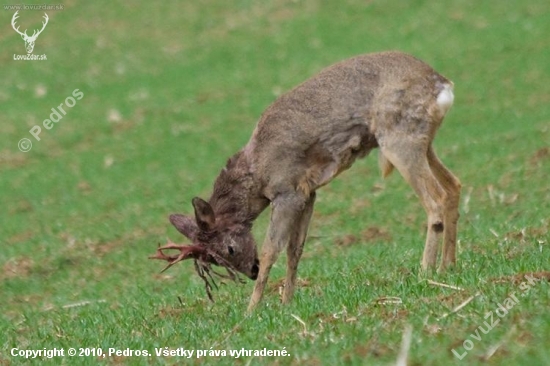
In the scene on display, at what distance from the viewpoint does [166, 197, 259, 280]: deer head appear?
8.53 m

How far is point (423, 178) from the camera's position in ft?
28.8

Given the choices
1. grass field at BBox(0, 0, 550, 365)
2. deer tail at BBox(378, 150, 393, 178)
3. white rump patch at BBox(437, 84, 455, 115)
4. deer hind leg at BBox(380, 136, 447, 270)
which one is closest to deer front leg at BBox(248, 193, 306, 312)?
grass field at BBox(0, 0, 550, 365)

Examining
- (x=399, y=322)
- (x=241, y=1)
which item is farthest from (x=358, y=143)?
(x=241, y=1)

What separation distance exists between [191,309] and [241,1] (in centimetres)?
1966

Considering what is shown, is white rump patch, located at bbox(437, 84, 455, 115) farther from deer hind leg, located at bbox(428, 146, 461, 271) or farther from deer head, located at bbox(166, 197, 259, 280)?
deer head, located at bbox(166, 197, 259, 280)

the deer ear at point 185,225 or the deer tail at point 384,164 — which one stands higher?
the deer tail at point 384,164

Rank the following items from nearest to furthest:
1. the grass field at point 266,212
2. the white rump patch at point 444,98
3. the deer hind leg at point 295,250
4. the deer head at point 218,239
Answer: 1. the grass field at point 266,212
2. the deer head at point 218,239
3. the deer hind leg at point 295,250
4. the white rump patch at point 444,98

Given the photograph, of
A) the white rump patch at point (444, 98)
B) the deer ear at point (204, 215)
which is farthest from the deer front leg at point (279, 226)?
the white rump patch at point (444, 98)

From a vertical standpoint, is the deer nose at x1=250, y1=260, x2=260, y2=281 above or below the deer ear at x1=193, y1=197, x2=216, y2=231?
below

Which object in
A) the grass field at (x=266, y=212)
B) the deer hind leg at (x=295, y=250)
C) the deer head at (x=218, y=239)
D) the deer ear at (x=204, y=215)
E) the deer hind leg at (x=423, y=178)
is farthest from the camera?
the deer hind leg at (x=295, y=250)

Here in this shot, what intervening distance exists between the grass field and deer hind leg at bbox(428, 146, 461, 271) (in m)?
0.19

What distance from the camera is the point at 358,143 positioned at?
29.0 feet

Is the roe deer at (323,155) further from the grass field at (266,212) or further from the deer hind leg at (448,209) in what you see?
the grass field at (266,212)

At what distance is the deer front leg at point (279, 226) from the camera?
8625 millimetres
